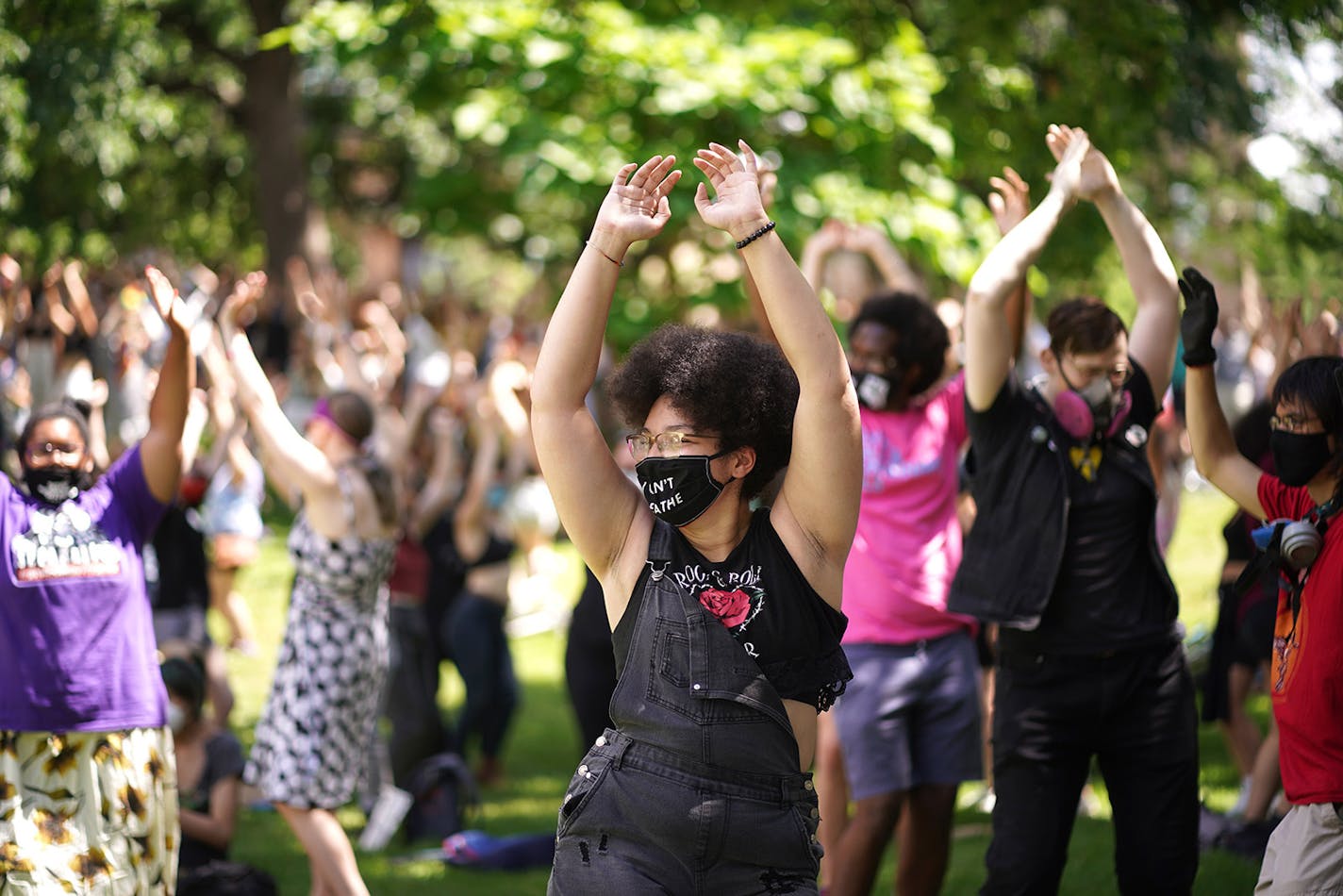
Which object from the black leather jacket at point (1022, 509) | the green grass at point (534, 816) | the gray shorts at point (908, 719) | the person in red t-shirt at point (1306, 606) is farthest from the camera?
the green grass at point (534, 816)

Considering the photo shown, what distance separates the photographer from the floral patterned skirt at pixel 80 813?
4.66m

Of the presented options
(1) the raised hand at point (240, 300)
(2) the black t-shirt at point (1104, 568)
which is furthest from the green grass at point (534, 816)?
(1) the raised hand at point (240, 300)

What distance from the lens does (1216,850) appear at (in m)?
6.19

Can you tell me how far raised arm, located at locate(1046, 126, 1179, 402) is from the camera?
484 centimetres

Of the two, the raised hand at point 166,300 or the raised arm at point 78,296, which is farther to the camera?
the raised arm at point 78,296

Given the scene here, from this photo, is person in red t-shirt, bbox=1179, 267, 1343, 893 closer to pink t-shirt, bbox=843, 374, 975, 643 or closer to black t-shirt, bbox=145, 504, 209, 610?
pink t-shirt, bbox=843, 374, 975, 643

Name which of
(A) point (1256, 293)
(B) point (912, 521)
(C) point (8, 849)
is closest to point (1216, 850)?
(B) point (912, 521)

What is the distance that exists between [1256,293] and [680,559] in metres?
7.94

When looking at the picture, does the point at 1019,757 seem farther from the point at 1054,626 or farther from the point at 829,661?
the point at 829,661

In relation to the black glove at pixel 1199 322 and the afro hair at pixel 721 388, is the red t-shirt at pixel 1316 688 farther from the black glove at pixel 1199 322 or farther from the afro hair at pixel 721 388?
the afro hair at pixel 721 388

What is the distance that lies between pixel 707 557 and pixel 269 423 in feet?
8.85

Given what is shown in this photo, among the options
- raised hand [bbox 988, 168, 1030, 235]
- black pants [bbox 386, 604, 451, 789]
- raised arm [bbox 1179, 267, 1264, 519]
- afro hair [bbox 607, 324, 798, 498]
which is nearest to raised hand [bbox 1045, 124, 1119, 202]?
raised hand [bbox 988, 168, 1030, 235]

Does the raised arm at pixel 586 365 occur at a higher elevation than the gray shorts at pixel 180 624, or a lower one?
higher

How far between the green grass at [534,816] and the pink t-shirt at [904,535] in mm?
1393
